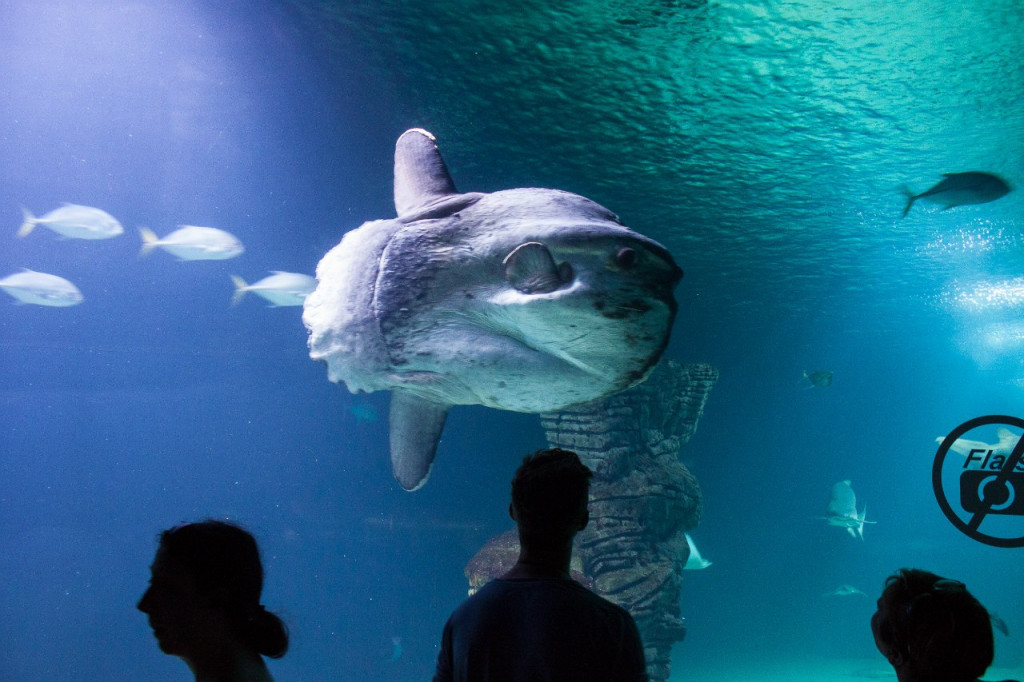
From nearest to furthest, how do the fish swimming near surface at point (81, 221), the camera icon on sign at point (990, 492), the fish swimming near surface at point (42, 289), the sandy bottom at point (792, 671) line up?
the camera icon on sign at point (990, 492), the fish swimming near surface at point (81, 221), the fish swimming near surface at point (42, 289), the sandy bottom at point (792, 671)

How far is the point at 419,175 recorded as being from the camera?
236 cm

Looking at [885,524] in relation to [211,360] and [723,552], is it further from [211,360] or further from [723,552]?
[211,360]

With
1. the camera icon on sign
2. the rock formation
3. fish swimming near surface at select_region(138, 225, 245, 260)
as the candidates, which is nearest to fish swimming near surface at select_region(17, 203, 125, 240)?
fish swimming near surface at select_region(138, 225, 245, 260)

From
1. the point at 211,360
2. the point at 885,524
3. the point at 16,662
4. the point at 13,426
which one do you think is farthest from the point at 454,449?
the point at 885,524

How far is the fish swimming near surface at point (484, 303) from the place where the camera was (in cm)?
143

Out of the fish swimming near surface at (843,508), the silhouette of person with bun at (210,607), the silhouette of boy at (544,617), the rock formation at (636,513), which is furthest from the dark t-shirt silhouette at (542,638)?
the fish swimming near surface at (843,508)

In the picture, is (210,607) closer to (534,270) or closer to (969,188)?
(534,270)

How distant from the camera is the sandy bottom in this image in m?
18.5

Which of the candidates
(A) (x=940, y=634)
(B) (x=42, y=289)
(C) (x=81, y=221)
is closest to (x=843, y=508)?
(A) (x=940, y=634)

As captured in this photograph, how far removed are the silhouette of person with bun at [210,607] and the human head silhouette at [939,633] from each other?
164 centimetres

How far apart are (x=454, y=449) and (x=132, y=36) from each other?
1239 cm

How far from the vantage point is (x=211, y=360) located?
2162cm

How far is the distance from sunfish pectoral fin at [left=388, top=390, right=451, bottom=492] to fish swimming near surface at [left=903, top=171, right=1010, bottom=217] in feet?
25.5

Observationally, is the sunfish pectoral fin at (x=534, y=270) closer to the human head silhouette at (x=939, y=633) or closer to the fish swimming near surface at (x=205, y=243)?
the human head silhouette at (x=939, y=633)
